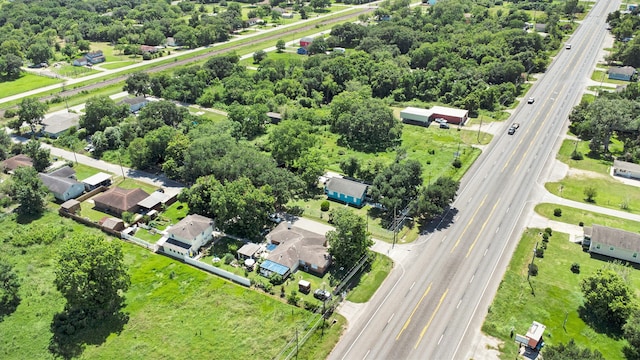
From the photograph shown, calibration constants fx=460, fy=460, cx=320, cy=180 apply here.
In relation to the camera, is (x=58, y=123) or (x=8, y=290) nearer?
(x=8, y=290)

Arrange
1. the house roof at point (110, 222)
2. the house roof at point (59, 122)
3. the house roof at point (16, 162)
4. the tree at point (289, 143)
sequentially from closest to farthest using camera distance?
1. the house roof at point (110, 222)
2. the tree at point (289, 143)
3. the house roof at point (16, 162)
4. the house roof at point (59, 122)

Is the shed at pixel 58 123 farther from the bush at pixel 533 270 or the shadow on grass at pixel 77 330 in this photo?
the bush at pixel 533 270

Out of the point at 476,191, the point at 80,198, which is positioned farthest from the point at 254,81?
the point at 476,191

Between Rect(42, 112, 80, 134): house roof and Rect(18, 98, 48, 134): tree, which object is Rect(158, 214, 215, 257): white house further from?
Rect(18, 98, 48, 134): tree

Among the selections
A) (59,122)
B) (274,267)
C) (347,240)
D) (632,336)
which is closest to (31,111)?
(59,122)

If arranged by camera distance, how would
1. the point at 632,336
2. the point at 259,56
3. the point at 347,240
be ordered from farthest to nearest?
the point at 259,56
the point at 347,240
the point at 632,336

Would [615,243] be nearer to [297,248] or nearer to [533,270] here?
[533,270]

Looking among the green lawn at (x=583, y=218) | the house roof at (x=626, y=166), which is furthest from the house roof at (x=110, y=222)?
the house roof at (x=626, y=166)
